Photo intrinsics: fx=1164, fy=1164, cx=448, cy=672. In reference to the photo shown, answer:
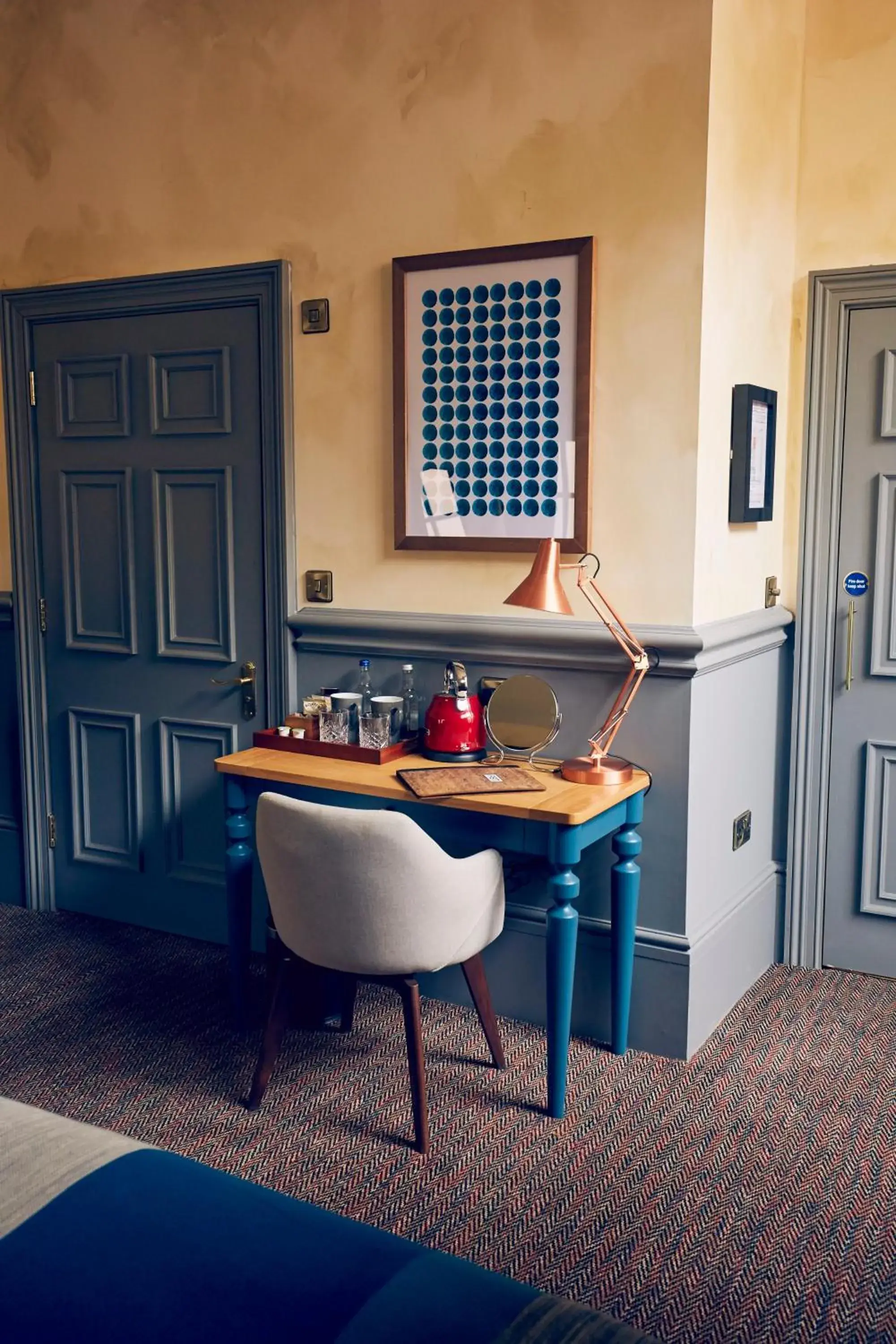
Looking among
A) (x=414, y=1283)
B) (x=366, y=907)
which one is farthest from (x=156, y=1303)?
(x=366, y=907)

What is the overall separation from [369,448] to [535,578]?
783 mm

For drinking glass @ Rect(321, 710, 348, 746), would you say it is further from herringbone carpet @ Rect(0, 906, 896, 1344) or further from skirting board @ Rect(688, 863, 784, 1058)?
skirting board @ Rect(688, 863, 784, 1058)

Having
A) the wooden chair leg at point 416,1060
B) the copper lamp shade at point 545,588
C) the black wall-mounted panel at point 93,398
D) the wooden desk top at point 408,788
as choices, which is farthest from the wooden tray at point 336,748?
the black wall-mounted panel at point 93,398

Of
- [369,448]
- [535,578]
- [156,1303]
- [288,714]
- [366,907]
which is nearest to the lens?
[156,1303]

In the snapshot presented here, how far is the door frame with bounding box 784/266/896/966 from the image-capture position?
340 centimetres

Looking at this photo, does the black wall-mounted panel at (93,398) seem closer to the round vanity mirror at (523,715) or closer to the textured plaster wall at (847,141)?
the round vanity mirror at (523,715)

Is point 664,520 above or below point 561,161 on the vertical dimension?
below

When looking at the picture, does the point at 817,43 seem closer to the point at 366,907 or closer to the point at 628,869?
the point at 628,869

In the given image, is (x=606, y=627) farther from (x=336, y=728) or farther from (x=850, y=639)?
(x=850, y=639)

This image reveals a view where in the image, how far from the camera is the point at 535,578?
278cm

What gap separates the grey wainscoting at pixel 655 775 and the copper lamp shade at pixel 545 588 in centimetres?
25

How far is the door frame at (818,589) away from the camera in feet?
11.2

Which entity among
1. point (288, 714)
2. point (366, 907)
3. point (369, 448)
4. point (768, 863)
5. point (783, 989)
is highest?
point (369, 448)

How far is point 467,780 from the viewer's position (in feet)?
9.16
